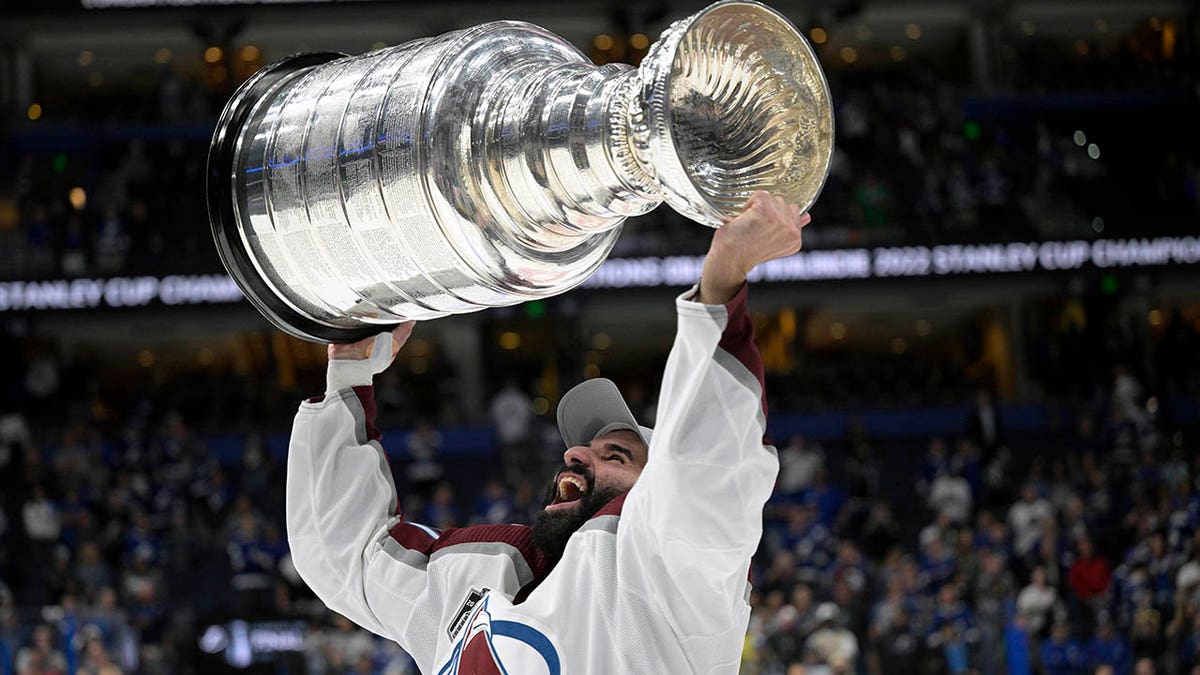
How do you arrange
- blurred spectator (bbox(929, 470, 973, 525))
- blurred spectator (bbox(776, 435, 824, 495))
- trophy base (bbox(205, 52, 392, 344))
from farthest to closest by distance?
1. blurred spectator (bbox(776, 435, 824, 495))
2. blurred spectator (bbox(929, 470, 973, 525))
3. trophy base (bbox(205, 52, 392, 344))

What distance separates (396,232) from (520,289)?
0.21 metres

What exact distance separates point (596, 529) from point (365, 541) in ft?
2.06

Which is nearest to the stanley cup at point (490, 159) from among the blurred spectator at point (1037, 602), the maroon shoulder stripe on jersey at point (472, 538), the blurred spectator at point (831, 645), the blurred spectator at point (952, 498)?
the maroon shoulder stripe on jersey at point (472, 538)

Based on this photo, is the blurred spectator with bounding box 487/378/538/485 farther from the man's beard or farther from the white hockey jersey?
the man's beard

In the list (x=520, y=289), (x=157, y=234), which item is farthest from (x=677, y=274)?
(x=520, y=289)

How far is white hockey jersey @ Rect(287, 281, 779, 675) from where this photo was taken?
84.5 inches

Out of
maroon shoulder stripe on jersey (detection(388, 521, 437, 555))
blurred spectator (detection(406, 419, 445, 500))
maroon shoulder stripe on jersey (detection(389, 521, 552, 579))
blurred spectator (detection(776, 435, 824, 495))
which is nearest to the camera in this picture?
maroon shoulder stripe on jersey (detection(389, 521, 552, 579))

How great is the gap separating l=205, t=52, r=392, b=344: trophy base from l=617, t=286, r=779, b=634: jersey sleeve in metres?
0.66

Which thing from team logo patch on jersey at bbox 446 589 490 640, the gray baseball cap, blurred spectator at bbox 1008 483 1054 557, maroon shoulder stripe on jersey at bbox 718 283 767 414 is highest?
maroon shoulder stripe on jersey at bbox 718 283 767 414

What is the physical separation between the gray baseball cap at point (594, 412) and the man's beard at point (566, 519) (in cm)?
15

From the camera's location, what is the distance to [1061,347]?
19.5 metres

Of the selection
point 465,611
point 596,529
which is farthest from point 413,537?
point 596,529

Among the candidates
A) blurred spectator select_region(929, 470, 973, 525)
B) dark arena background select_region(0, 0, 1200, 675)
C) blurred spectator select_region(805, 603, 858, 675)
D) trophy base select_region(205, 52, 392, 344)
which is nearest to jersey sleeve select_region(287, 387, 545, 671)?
trophy base select_region(205, 52, 392, 344)

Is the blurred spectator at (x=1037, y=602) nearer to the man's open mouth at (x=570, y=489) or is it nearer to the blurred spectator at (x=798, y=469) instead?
the blurred spectator at (x=798, y=469)
